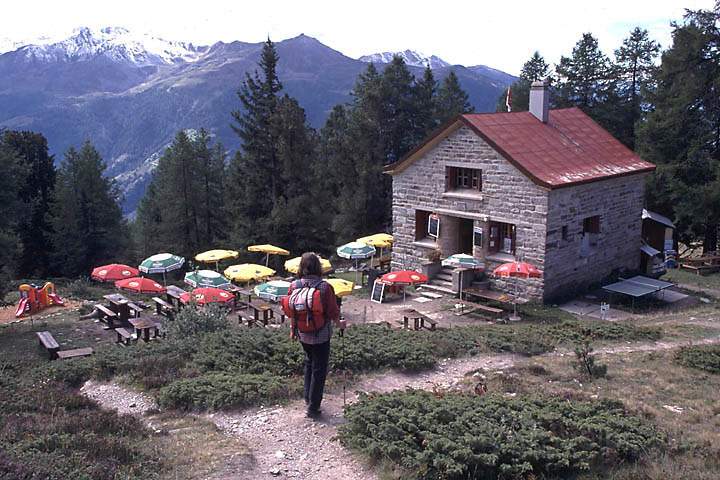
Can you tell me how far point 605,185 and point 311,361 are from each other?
60.2ft

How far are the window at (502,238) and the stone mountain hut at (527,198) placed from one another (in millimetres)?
36

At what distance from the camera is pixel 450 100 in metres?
43.0

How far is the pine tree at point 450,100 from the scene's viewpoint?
4231cm

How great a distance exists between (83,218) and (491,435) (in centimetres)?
3743

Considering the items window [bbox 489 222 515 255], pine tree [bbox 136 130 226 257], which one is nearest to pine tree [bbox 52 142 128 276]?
pine tree [bbox 136 130 226 257]

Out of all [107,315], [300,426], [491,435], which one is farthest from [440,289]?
[491,435]

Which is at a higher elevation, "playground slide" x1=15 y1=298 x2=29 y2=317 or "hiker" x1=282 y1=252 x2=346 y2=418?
"hiker" x1=282 y1=252 x2=346 y2=418

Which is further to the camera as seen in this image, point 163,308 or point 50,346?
point 163,308

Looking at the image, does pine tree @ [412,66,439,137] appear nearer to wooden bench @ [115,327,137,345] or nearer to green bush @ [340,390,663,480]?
wooden bench @ [115,327,137,345]

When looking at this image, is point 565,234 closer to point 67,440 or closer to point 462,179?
point 462,179

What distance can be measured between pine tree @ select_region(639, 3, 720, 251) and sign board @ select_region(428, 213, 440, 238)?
1376cm

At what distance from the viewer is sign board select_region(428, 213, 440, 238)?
79.2ft

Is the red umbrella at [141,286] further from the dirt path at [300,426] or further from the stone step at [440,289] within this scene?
the stone step at [440,289]

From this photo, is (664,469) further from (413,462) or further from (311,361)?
(311,361)
